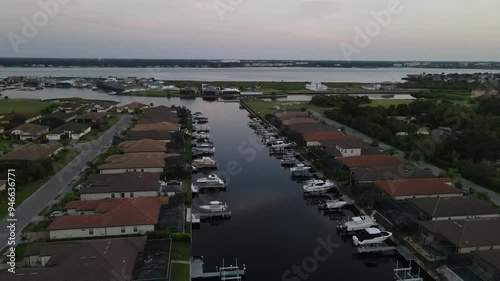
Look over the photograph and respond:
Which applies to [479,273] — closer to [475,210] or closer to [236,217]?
[475,210]

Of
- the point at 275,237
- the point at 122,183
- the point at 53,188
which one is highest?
the point at 122,183

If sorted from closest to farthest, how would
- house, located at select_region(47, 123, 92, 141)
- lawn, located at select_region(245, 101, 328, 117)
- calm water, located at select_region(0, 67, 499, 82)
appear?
house, located at select_region(47, 123, 92, 141), lawn, located at select_region(245, 101, 328, 117), calm water, located at select_region(0, 67, 499, 82)

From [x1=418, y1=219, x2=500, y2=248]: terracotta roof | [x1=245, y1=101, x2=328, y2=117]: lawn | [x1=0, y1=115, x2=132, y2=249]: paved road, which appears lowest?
[x1=0, y1=115, x2=132, y2=249]: paved road

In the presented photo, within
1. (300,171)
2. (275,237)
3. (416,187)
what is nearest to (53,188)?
(275,237)

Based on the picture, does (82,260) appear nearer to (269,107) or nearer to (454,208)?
(454,208)

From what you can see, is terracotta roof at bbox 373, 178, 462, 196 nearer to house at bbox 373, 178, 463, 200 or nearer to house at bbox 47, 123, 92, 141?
house at bbox 373, 178, 463, 200

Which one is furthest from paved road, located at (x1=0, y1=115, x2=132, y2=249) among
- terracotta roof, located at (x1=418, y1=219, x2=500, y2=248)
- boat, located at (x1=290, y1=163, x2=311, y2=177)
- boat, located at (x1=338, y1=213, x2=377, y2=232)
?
terracotta roof, located at (x1=418, y1=219, x2=500, y2=248)

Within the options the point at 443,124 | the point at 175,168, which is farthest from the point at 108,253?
the point at 443,124

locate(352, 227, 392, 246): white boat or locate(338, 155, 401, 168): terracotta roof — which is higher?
locate(338, 155, 401, 168): terracotta roof
